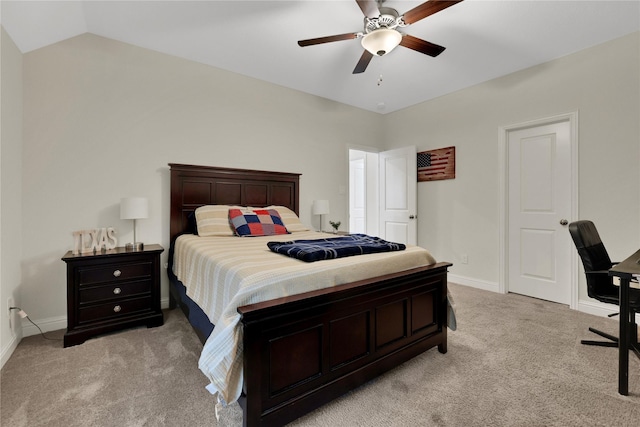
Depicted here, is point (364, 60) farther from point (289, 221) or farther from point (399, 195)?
point (399, 195)

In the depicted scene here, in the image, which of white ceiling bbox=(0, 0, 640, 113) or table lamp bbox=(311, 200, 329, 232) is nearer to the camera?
white ceiling bbox=(0, 0, 640, 113)

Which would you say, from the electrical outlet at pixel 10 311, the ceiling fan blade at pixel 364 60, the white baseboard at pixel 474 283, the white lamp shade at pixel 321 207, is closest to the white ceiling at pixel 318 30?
the ceiling fan blade at pixel 364 60

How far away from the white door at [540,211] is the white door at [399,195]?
1228 millimetres

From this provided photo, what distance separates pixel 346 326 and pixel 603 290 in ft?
6.76

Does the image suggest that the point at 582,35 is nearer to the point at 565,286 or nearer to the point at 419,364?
the point at 565,286

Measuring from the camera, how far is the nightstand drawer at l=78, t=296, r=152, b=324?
224 cm

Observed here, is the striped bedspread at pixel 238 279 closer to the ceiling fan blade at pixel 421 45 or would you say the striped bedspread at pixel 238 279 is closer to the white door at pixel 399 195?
the ceiling fan blade at pixel 421 45

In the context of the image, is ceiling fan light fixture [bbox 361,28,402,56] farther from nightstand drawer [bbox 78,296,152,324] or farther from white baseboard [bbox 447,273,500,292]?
white baseboard [bbox 447,273,500,292]

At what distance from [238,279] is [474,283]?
3468 millimetres

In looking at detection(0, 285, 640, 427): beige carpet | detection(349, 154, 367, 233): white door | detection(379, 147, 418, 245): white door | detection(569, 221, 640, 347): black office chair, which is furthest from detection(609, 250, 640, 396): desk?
detection(349, 154, 367, 233): white door

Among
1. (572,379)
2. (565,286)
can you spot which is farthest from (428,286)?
(565,286)

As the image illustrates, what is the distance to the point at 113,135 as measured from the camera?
8.89ft

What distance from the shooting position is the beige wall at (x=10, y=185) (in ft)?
6.50

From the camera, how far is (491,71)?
332cm
